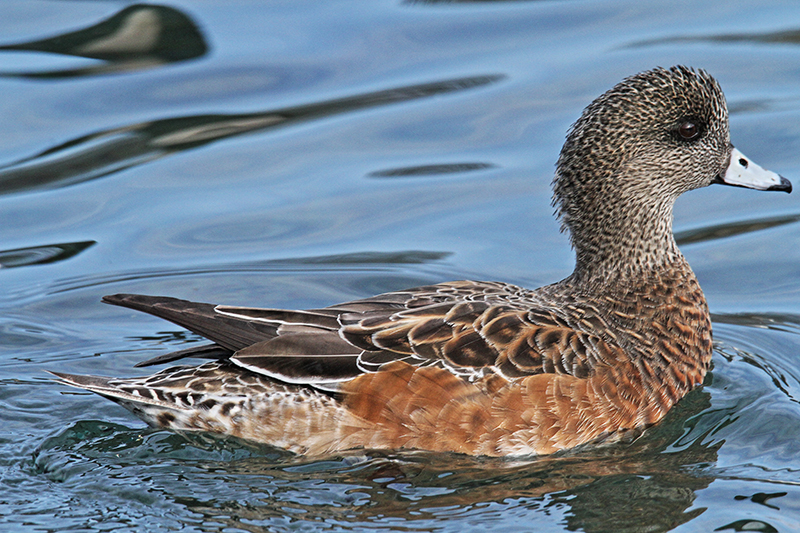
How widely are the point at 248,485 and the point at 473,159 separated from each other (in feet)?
17.4

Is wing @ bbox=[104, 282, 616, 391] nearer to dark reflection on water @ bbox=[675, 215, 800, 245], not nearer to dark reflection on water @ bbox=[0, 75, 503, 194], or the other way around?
dark reflection on water @ bbox=[675, 215, 800, 245]

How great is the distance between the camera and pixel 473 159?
1064 centimetres

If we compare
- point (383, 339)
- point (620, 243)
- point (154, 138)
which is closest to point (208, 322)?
point (383, 339)

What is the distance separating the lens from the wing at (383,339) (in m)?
6.22

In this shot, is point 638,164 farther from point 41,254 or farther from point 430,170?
point 41,254

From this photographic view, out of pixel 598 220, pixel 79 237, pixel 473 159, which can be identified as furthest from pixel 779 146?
pixel 79 237

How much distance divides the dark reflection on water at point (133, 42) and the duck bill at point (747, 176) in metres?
6.54

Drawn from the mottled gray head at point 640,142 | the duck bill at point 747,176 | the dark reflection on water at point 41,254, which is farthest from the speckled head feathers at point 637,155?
the dark reflection on water at point 41,254

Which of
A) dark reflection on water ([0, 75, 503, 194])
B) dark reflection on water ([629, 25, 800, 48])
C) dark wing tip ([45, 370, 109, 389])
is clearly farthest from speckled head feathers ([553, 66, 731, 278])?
dark reflection on water ([629, 25, 800, 48])

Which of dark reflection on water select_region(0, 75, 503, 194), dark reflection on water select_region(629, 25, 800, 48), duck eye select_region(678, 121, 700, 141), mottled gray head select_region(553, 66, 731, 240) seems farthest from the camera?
dark reflection on water select_region(629, 25, 800, 48)

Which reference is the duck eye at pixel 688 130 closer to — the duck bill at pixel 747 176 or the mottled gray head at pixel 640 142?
the mottled gray head at pixel 640 142

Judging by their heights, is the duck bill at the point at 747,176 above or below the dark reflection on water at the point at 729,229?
above

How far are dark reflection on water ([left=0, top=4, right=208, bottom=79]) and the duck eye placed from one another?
6.44 m

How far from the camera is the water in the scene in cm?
598
